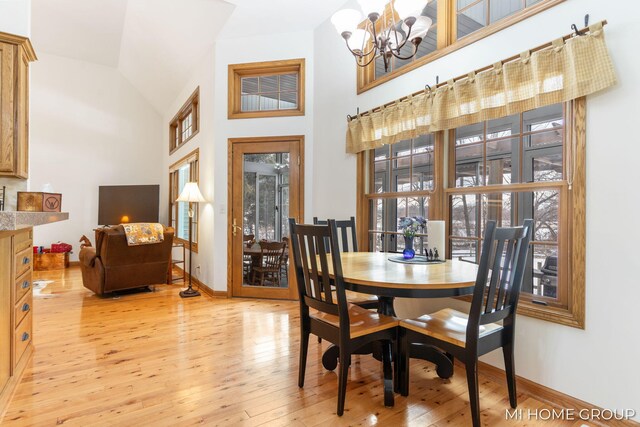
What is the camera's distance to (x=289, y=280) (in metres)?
4.30

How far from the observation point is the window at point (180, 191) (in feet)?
17.8

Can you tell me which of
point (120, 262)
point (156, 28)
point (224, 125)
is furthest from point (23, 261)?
point (156, 28)

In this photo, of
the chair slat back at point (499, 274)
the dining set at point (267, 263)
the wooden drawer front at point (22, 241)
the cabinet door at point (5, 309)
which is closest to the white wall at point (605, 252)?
the chair slat back at point (499, 274)

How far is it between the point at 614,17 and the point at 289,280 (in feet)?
12.1

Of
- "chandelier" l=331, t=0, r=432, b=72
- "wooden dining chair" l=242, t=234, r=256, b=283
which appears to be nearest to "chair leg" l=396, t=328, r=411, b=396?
"chandelier" l=331, t=0, r=432, b=72

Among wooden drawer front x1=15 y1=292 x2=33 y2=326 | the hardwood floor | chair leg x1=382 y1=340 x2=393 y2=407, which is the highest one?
wooden drawer front x1=15 y1=292 x2=33 y2=326

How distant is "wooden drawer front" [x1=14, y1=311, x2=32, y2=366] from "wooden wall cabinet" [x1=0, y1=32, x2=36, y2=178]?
3.59ft

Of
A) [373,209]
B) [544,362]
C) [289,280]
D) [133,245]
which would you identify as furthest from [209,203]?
[544,362]

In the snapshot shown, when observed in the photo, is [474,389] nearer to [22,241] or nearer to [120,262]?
[22,241]

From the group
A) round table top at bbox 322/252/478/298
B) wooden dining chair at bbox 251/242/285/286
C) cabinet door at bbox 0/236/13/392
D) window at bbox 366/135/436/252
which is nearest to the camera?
round table top at bbox 322/252/478/298

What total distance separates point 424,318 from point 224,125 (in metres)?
3.50

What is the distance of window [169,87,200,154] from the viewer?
5.34 m

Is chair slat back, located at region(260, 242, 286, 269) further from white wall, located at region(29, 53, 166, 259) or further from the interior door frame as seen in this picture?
white wall, located at region(29, 53, 166, 259)

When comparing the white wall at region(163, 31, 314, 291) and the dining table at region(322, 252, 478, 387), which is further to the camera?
the white wall at region(163, 31, 314, 291)
